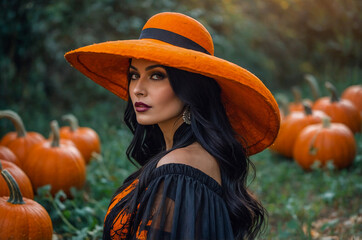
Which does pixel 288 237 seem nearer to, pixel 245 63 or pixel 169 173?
pixel 169 173

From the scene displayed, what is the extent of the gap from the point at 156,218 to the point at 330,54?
10648 mm

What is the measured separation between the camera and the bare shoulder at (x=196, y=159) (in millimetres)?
1774

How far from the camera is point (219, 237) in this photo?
1.70 m

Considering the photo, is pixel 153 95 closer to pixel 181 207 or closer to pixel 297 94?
pixel 181 207

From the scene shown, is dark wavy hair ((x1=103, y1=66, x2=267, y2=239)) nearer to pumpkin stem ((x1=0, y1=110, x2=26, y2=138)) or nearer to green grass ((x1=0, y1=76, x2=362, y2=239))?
green grass ((x1=0, y1=76, x2=362, y2=239))

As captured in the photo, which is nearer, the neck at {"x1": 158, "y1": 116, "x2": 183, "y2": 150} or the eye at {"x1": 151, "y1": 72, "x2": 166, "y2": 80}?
the eye at {"x1": 151, "y1": 72, "x2": 166, "y2": 80}

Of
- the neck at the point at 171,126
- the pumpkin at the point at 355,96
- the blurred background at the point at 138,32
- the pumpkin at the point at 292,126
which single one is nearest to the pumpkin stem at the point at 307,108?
the pumpkin at the point at 292,126

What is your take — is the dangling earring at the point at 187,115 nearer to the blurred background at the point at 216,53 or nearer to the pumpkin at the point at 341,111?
the blurred background at the point at 216,53

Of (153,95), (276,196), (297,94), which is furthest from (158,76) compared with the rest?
(297,94)

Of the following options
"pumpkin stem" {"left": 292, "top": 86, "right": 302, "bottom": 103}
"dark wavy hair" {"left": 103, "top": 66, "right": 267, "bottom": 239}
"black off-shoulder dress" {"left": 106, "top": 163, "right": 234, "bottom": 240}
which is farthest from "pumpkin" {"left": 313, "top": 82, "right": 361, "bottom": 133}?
"black off-shoulder dress" {"left": 106, "top": 163, "right": 234, "bottom": 240}

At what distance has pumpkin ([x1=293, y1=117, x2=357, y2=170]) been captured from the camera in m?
4.55

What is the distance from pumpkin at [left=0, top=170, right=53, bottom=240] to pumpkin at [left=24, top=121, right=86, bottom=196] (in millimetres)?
1034

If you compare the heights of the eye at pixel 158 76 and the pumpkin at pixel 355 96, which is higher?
the eye at pixel 158 76

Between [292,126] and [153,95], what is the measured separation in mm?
3888
